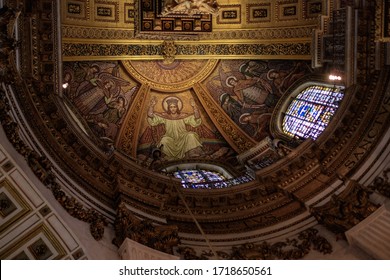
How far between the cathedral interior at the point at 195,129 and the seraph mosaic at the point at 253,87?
39mm

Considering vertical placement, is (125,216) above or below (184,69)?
below

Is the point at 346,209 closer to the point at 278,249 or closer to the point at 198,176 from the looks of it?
the point at 278,249

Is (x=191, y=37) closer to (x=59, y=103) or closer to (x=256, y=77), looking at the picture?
(x=256, y=77)

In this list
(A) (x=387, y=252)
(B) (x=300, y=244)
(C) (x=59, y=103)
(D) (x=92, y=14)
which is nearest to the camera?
(A) (x=387, y=252)

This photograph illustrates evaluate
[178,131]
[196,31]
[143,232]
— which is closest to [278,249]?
[143,232]

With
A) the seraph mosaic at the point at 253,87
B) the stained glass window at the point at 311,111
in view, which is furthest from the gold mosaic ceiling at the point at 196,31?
the stained glass window at the point at 311,111

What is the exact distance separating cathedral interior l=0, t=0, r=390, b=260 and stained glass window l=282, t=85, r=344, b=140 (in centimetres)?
6

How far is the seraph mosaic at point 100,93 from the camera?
1878 cm

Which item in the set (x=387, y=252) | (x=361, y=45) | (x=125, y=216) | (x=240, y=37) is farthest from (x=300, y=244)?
(x=240, y=37)

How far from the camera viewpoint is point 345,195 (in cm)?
1425

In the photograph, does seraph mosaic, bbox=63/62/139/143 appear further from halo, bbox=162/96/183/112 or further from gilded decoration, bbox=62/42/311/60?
halo, bbox=162/96/183/112

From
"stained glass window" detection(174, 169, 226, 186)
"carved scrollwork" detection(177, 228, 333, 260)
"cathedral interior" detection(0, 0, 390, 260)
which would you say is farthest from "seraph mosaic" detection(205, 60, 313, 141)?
"carved scrollwork" detection(177, 228, 333, 260)

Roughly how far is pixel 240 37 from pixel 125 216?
25.2 ft

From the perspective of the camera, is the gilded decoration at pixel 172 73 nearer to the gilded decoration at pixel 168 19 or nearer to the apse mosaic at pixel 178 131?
the apse mosaic at pixel 178 131
